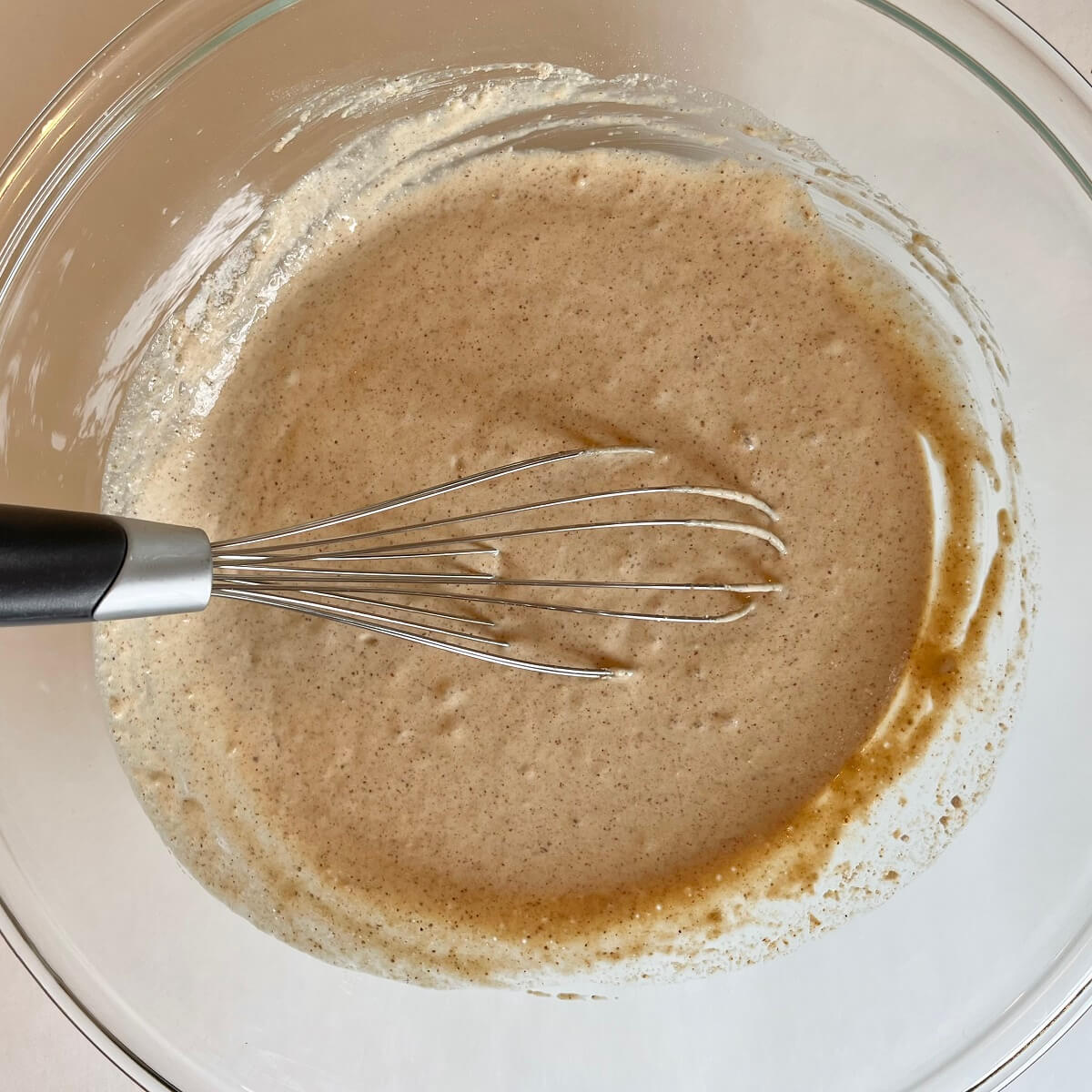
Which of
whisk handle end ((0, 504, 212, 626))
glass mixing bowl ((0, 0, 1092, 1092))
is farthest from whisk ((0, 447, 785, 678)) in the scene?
glass mixing bowl ((0, 0, 1092, 1092))

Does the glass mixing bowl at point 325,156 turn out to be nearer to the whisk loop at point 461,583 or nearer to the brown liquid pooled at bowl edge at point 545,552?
the brown liquid pooled at bowl edge at point 545,552

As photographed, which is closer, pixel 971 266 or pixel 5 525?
pixel 5 525

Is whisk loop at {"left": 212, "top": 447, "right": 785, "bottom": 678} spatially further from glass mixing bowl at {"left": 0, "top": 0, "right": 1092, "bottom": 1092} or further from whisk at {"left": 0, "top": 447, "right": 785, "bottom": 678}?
glass mixing bowl at {"left": 0, "top": 0, "right": 1092, "bottom": 1092}

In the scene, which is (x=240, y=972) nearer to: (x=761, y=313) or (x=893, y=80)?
(x=761, y=313)

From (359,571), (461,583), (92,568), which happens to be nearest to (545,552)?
(461,583)

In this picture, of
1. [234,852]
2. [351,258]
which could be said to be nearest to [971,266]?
[351,258]

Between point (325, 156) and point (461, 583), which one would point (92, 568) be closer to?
point (461, 583)
